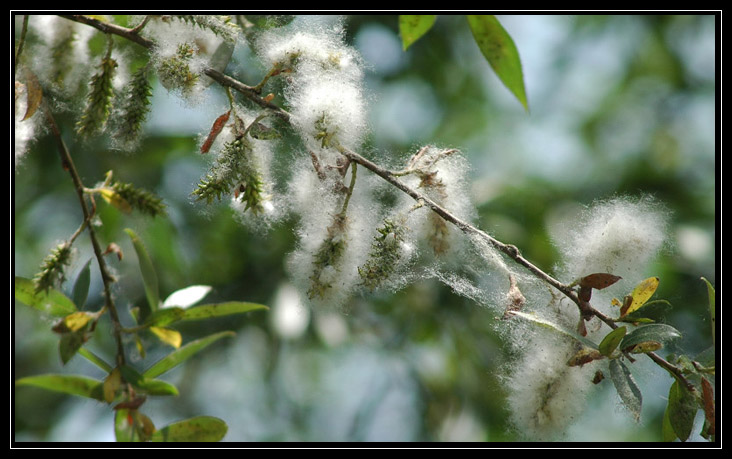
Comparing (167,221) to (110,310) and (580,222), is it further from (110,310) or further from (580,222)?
(580,222)

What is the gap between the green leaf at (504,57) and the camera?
77 cm

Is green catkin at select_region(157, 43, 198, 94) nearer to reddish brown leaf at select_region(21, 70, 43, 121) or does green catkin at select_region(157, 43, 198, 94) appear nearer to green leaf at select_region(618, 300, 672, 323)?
reddish brown leaf at select_region(21, 70, 43, 121)

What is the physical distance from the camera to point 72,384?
2.88 ft

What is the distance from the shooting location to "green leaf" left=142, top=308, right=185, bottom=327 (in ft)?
2.91

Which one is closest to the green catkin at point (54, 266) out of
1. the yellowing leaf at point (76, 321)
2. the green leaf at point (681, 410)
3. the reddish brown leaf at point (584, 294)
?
the yellowing leaf at point (76, 321)

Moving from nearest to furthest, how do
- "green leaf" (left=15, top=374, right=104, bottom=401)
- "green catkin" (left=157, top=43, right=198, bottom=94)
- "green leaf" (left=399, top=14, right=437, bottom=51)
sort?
"green leaf" (left=399, top=14, right=437, bottom=51), "green leaf" (left=15, top=374, right=104, bottom=401), "green catkin" (left=157, top=43, right=198, bottom=94)

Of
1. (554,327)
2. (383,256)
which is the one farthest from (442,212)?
(554,327)

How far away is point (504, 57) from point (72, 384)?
0.72 metres

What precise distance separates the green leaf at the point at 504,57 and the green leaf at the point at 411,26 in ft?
0.25

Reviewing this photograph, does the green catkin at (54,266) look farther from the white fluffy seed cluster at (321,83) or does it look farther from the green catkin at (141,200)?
the white fluffy seed cluster at (321,83)

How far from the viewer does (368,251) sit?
1.01 meters

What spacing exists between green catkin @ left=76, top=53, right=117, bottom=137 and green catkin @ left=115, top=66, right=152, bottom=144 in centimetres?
4

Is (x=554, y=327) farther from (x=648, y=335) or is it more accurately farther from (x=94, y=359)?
(x=94, y=359)

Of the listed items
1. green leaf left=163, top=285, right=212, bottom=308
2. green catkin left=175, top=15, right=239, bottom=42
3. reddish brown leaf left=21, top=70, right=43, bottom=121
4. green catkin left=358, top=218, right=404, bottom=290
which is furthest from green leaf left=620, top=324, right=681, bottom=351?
reddish brown leaf left=21, top=70, right=43, bottom=121
